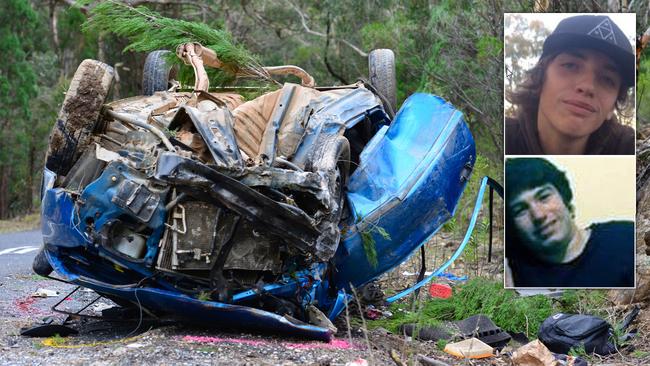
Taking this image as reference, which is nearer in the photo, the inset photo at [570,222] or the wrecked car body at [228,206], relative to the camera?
the wrecked car body at [228,206]

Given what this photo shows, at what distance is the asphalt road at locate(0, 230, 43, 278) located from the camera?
33.5ft

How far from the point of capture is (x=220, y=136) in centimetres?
566

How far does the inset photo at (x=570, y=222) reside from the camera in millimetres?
7371

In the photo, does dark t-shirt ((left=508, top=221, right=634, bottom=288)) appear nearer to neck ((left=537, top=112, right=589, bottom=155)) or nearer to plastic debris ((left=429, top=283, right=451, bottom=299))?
neck ((left=537, top=112, right=589, bottom=155))

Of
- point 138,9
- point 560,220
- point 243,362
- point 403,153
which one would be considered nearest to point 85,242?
point 243,362

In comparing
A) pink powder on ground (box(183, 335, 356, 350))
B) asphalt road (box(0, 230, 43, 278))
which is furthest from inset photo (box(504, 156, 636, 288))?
asphalt road (box(0, 230, 43, 278))

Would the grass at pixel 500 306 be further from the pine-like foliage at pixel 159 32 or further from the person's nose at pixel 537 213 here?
the pine-like foliage at pixel 159 32

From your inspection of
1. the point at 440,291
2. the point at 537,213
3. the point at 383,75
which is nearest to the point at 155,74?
the point at 383,75

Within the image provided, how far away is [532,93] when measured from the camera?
24.3ft

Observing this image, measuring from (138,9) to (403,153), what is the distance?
262 centimetres

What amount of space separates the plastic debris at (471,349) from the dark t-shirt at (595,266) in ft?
3.92

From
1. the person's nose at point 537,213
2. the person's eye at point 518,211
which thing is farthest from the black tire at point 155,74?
the person's nose at point 537,213

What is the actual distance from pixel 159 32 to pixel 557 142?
3.19 m

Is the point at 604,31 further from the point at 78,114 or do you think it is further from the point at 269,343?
the point at 78,114
